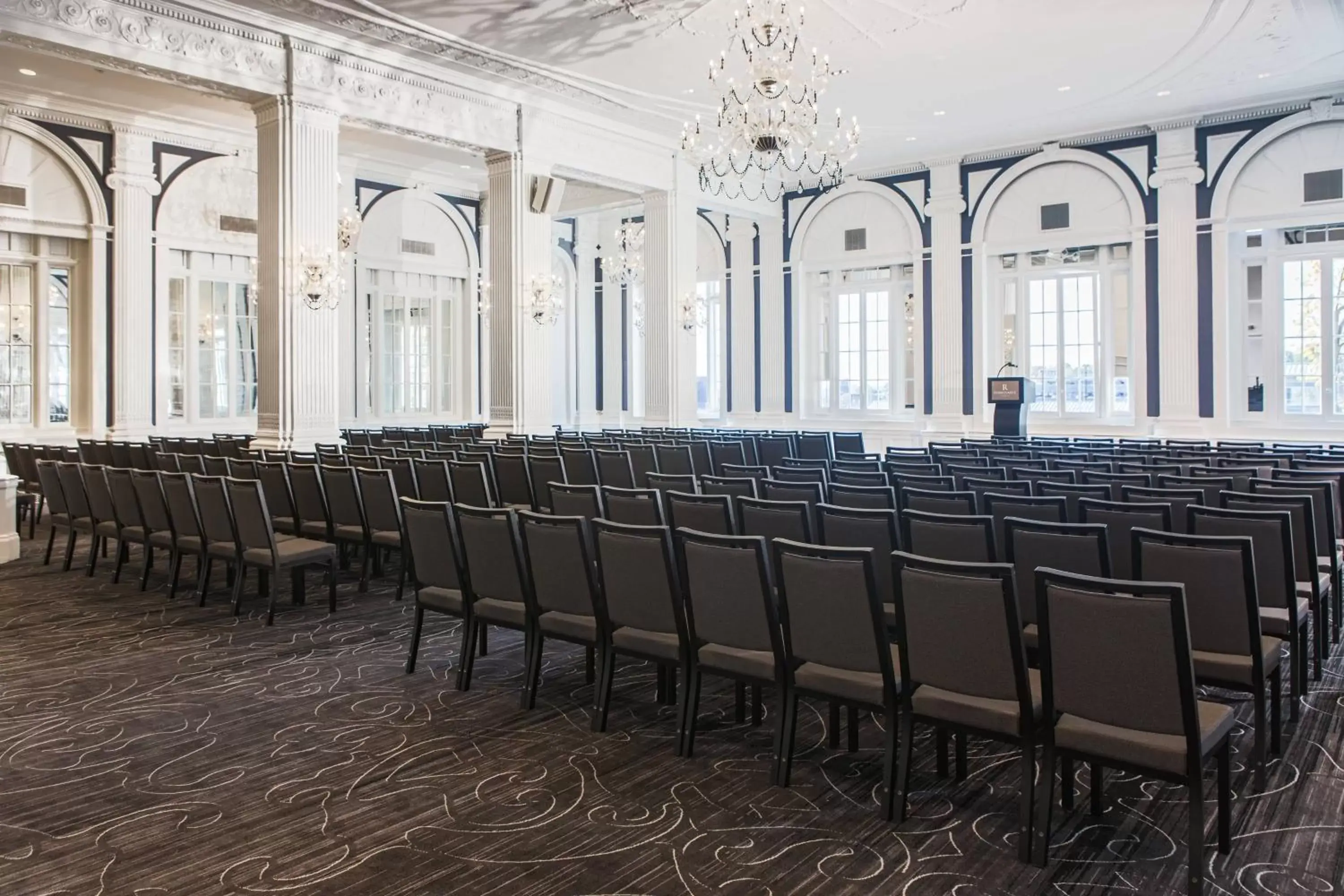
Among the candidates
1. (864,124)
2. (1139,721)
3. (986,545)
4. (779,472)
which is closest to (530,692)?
(986,545)

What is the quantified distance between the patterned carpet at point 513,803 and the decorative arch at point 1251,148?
10563 mm

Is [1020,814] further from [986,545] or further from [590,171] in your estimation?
[590,171]

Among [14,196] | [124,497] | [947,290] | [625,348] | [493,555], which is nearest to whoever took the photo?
[493,555]

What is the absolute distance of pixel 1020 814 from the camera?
2.70 metres

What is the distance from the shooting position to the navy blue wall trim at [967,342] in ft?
50.9

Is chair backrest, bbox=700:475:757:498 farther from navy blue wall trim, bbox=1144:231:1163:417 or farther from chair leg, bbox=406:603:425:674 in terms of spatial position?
navy blue wall trim, bbox=1144:231:1163:417

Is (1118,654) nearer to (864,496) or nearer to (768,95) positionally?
(864,496)

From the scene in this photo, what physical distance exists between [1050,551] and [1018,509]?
0.89 m

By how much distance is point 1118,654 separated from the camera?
252cm

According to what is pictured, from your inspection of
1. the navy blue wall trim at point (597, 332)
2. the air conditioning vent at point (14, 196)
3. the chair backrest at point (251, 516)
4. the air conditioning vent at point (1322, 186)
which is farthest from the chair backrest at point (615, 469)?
the navy blue wall trim at point (597, 332)

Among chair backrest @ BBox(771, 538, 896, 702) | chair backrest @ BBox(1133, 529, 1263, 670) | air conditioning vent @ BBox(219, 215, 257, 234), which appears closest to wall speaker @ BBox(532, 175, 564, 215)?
air conditioning vent @ BBox(219, 215, 257, 234)

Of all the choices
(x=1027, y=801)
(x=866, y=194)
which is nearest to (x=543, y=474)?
(x=1027, y=801)

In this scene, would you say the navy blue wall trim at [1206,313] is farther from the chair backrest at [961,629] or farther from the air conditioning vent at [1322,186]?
the chair backrest at [961,629]

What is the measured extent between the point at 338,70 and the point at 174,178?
423 centimetres
